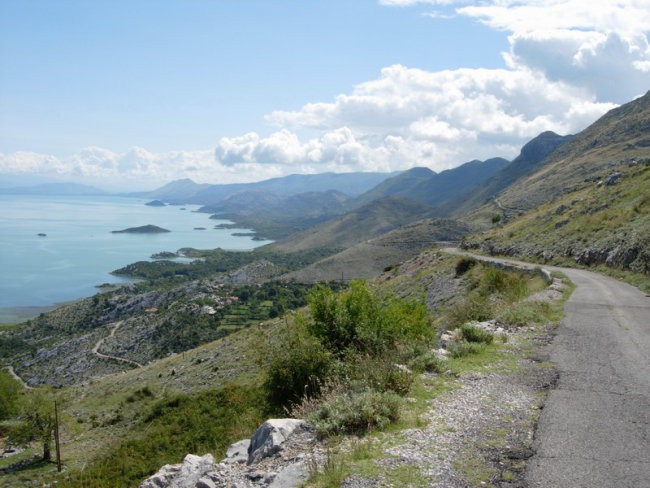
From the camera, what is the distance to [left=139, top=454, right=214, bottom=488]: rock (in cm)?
809

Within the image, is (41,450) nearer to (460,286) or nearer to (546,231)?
(460,286)

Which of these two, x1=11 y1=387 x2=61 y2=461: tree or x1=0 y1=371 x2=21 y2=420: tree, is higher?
x1=11 y1=387 x2=61 y2=461: tree

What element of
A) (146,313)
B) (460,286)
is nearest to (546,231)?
(460,286)

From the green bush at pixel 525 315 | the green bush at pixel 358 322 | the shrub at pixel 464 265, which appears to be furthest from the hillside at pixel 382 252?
the green bush at pixel 358 322

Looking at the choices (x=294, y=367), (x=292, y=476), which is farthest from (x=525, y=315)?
(x=292, y=476)

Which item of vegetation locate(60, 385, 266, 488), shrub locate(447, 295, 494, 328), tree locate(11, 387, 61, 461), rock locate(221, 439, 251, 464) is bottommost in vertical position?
tree locate(11, 387, 61, 461)

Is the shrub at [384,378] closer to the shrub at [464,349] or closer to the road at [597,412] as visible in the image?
the road at [597,412]

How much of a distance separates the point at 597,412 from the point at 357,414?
415 cm

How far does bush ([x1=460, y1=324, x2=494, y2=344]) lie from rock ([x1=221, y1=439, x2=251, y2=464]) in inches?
272

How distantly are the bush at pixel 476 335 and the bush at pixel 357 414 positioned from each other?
17.5 feet

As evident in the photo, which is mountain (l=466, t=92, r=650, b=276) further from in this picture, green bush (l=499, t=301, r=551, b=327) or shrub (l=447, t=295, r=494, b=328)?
shrub (l=447, t=295, r=494, b=328)

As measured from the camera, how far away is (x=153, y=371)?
57.1 m

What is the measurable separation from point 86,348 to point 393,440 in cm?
11038

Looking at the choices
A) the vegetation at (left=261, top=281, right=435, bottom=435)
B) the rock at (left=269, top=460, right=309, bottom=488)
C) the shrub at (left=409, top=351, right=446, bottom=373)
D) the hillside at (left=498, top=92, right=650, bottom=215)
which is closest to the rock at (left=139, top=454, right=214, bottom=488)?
the vegetation at (left=261, top=281, right=435, bottom=435)
